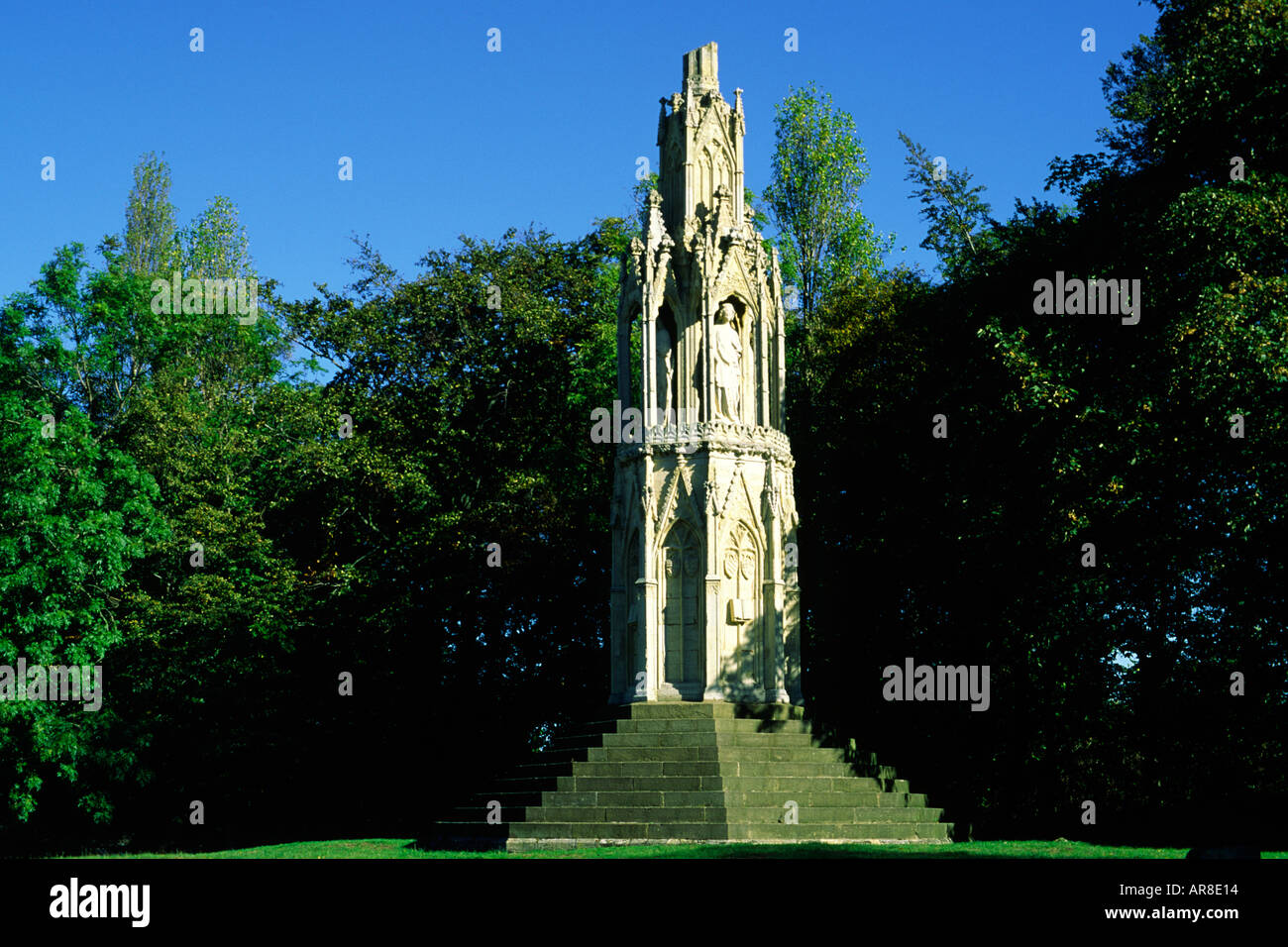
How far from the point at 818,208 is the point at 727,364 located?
46.2 feet

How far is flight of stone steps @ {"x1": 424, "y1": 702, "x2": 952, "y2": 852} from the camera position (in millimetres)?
19641

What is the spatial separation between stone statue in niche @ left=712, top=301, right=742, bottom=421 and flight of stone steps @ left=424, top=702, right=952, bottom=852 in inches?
203

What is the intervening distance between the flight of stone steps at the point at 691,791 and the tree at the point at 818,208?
17.1 m

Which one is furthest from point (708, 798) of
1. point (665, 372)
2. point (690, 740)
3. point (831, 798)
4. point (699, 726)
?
point (665, 372)

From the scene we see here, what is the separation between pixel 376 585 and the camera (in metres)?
34.6

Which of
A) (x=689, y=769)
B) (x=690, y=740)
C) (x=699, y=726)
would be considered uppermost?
(x=699, y=726)

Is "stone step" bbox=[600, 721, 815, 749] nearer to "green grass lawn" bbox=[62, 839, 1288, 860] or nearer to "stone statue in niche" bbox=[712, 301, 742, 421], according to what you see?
"green grass lawn" bbox=[62, 839, 1288, 860]

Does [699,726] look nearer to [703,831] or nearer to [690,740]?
[690,740]

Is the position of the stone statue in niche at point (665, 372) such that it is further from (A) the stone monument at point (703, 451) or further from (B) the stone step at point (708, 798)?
(B) the stone step at point (708, 798)

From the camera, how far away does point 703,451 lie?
23.2m

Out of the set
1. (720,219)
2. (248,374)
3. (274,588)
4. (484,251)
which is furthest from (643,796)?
(248,374)

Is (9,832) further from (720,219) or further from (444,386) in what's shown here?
(720,219)

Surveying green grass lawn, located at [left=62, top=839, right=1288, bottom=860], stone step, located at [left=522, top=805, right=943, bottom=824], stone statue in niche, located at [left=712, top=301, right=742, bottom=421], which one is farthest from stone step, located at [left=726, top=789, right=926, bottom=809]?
stone statue in niche, located at [left=712, top=301, right=742, bottom=421]

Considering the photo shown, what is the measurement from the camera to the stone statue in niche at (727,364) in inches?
941
